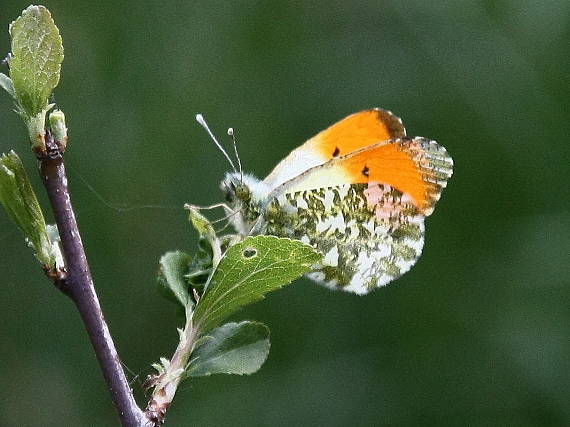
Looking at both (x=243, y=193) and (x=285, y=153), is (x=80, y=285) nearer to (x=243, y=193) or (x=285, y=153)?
(x=243, y=193)

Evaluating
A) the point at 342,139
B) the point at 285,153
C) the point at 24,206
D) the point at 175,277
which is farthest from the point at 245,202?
the point at 285,153

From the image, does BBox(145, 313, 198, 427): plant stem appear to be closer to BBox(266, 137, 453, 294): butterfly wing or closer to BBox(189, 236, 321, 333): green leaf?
BBox(189, 236, 321, 333): green leaf

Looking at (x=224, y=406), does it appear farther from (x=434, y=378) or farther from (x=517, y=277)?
(x=517, y=277)

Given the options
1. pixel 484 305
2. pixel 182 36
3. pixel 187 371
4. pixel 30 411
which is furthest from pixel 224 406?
pixel 187 371

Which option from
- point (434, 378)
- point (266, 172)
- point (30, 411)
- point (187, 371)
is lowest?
point (434, 378)

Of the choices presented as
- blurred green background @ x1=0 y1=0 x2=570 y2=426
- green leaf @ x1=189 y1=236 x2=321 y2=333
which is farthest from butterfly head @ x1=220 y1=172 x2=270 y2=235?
blurred green background @ x1=0 y1=0 x2=570 y2=426
